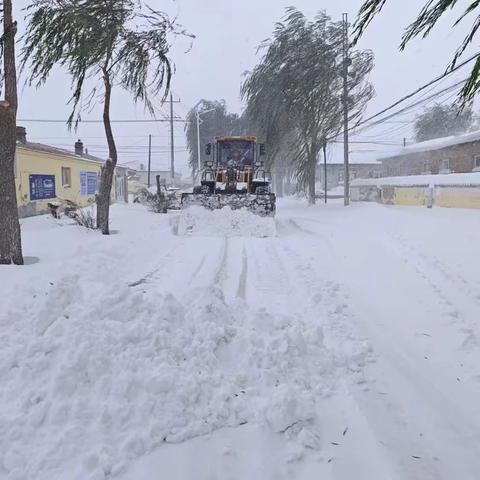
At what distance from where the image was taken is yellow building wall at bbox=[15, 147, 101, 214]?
1859cm

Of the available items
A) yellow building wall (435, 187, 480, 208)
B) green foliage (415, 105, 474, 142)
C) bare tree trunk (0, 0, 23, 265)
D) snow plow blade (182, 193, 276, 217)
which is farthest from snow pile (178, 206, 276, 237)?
green foliage (415, 105, 474, 142)

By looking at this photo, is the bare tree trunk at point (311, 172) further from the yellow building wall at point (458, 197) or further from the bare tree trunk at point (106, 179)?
the bare tree trunk at point (106, 179)

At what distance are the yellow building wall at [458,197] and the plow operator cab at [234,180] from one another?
23.8ft

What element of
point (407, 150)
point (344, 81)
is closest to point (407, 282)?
point (344, 81)

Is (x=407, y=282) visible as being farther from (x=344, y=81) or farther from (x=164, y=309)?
(x=344, y=81)

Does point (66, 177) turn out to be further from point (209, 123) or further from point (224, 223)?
point (209, 123)

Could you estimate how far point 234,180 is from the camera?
57.3 ft

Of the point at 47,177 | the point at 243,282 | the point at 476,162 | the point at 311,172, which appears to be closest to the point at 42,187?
the point at 47,177

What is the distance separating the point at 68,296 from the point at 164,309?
963mm

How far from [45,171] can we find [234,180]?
28.5 feet

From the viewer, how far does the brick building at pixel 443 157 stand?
2608 cm

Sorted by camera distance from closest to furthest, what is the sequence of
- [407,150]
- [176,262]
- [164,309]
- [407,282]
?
[164,309] → [407,282] → [176,262] → [407,150]

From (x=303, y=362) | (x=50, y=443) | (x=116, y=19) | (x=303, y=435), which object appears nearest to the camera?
(x=50, y=443)

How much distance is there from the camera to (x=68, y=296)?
4.73 meters
